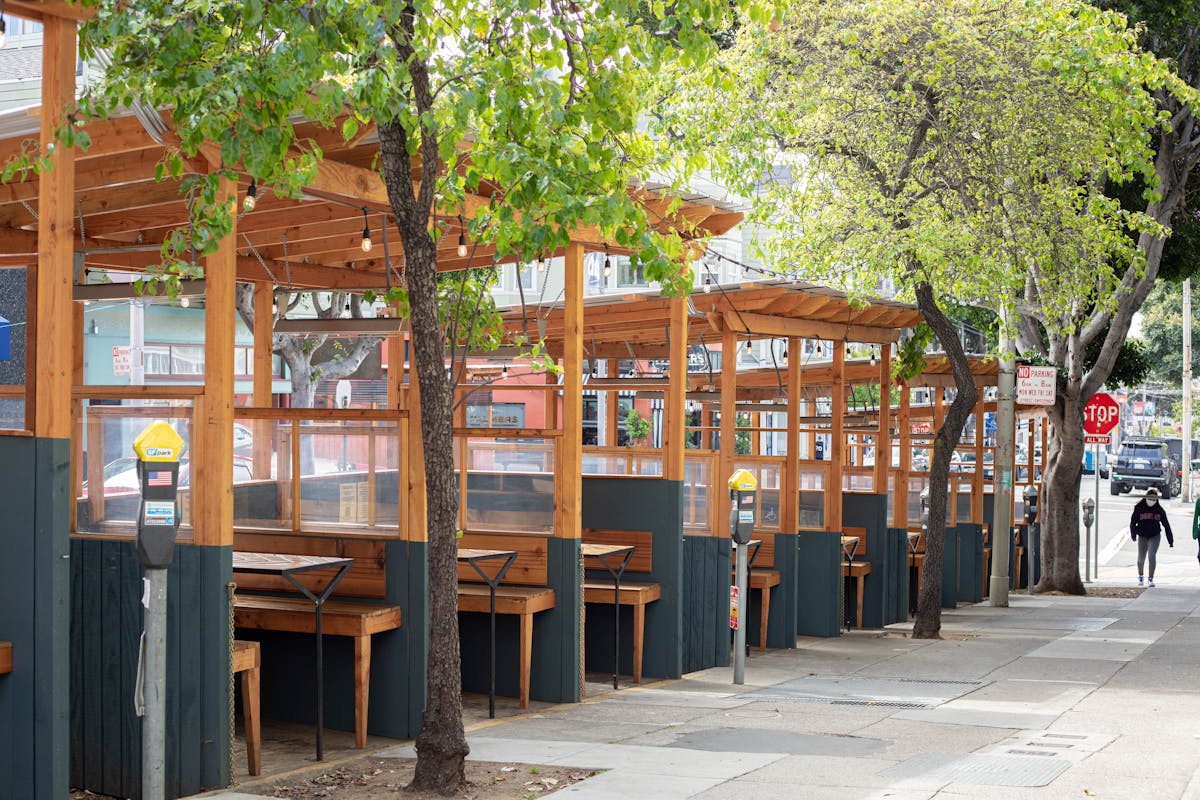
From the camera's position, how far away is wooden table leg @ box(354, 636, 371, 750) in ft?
27.1

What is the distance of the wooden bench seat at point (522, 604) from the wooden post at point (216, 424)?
113 inches

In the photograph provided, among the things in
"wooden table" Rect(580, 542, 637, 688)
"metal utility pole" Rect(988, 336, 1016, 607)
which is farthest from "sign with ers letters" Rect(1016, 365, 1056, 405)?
"wooden table" Rect(580, 542, 637, 688)

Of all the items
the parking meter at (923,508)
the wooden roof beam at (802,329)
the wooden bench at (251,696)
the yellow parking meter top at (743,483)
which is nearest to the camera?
the wooden bench at (251,696)

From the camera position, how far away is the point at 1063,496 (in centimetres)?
2053

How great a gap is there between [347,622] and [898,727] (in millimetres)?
3466

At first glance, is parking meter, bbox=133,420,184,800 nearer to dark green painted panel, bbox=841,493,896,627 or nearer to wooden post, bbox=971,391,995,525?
dark green painted panel, bbox=841,493,896,627

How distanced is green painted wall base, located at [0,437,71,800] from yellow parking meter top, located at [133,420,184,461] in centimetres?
78

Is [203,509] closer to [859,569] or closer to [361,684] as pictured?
[361,684]

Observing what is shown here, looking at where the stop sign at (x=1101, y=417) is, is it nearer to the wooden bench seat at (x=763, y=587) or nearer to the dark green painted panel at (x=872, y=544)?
the dark green painted panel at (x=872, y=544)

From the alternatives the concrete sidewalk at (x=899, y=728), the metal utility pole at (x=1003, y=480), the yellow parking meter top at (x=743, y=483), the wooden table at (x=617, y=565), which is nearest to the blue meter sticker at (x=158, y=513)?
the concrete sidewalk at (x=899, y=728)

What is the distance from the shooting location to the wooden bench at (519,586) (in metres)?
9.56

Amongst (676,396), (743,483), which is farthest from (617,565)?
(676,396)

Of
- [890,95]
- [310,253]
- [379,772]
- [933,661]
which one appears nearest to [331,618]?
[379,772]

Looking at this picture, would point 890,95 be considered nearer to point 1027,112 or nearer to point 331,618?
point 1027,112
